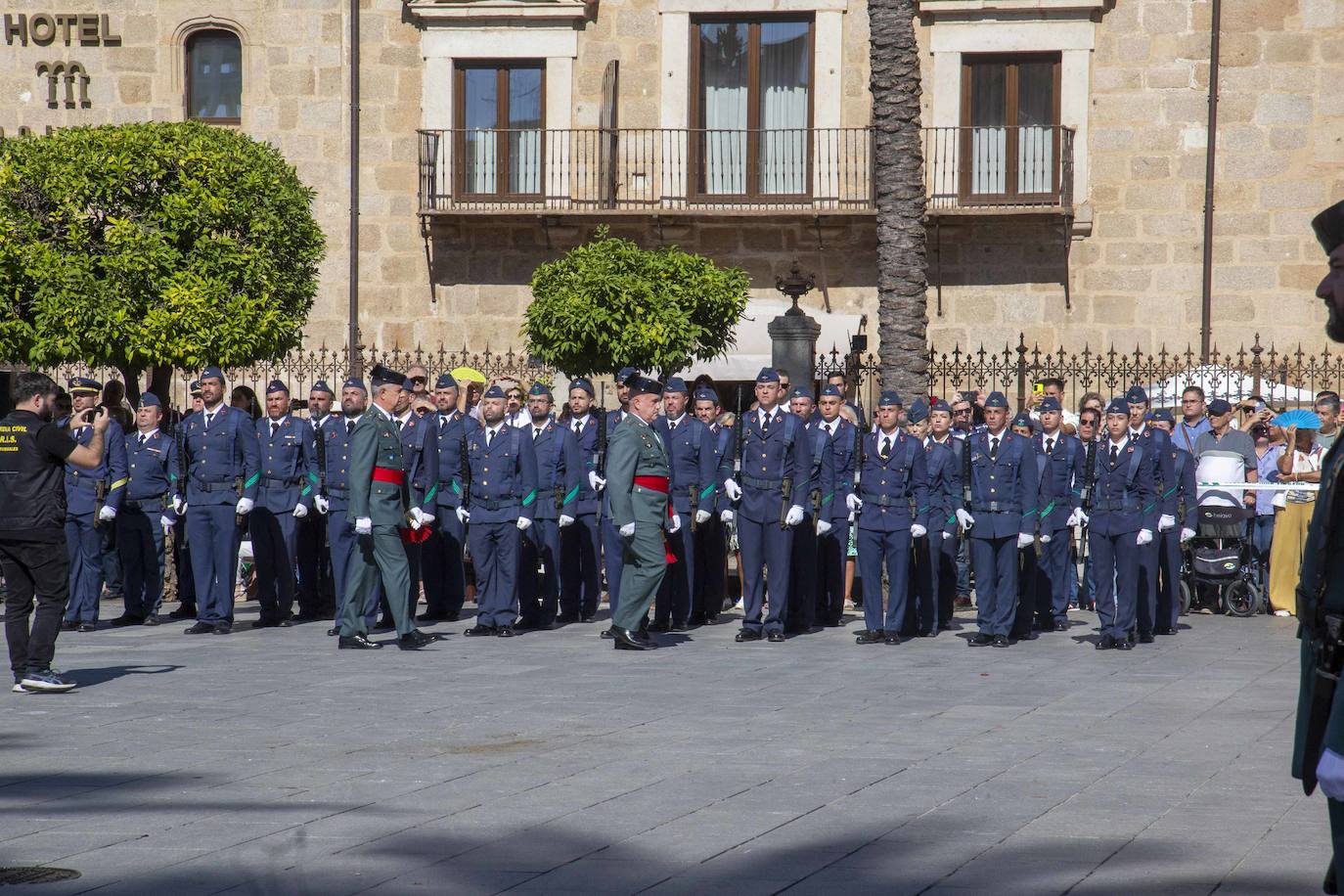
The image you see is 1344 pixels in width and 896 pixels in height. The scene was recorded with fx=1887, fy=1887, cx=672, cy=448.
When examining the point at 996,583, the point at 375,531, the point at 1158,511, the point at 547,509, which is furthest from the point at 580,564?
the point at 1158,511

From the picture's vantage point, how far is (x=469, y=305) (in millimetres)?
26297

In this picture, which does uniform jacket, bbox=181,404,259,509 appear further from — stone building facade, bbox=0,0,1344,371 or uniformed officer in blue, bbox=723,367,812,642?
stone building facade, bbox=0,0,1344,371

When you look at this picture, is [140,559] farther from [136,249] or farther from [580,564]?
[136,249]

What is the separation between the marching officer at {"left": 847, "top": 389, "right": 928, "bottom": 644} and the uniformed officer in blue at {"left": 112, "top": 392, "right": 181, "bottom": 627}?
5491 mm

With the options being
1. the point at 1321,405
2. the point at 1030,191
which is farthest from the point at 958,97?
the point at 1321,405

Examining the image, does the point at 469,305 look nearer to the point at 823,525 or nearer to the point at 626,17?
the point at 626,17

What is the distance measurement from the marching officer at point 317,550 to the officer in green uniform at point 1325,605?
11.3 metres

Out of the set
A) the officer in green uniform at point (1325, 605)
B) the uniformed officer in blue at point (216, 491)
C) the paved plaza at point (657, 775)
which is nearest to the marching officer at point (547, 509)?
the paved plaza at point (657, 775)

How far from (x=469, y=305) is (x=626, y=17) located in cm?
449

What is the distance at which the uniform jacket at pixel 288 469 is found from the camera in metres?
15.1

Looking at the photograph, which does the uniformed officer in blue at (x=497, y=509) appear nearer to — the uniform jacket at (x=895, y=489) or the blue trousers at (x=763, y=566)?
the blue trousers at (x=763, y=566)

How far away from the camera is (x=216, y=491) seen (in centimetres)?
1454

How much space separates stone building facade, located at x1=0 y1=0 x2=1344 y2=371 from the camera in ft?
81.3

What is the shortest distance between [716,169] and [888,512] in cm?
1226
